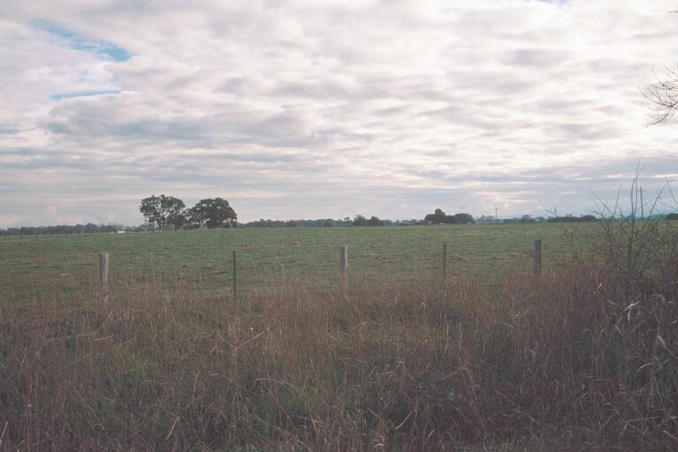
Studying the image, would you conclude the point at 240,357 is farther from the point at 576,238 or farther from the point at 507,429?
the point at 576,238

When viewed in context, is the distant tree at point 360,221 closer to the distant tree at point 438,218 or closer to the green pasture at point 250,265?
the distant tree at point 438,218

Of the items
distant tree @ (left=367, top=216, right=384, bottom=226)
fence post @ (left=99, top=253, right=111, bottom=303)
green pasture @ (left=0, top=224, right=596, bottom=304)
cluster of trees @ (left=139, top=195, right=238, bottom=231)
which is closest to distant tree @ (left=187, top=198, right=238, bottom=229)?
cluster of trees @ (left=139, top=195, right=238, bottom=231)

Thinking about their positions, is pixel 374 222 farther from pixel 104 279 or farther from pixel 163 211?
pixel 104 279

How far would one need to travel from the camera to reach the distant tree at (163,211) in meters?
119

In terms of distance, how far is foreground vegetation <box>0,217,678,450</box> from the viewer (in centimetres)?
513

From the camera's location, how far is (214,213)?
115812 millimetres

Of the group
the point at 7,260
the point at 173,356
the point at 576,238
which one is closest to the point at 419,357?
the point at 173,356

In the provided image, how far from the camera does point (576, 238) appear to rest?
30.6ft

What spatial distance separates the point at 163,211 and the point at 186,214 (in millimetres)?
5037

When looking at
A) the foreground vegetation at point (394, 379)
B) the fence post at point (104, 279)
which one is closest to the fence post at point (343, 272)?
the foreground vegetation at point (394, 379)

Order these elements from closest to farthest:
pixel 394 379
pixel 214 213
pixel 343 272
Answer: pixel 394 379 → pixel 343 272 → pixel 214 213

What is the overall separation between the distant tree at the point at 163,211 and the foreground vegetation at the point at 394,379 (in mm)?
115644

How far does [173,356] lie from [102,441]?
2.11 m

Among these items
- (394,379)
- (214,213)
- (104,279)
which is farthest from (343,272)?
(214,213)
